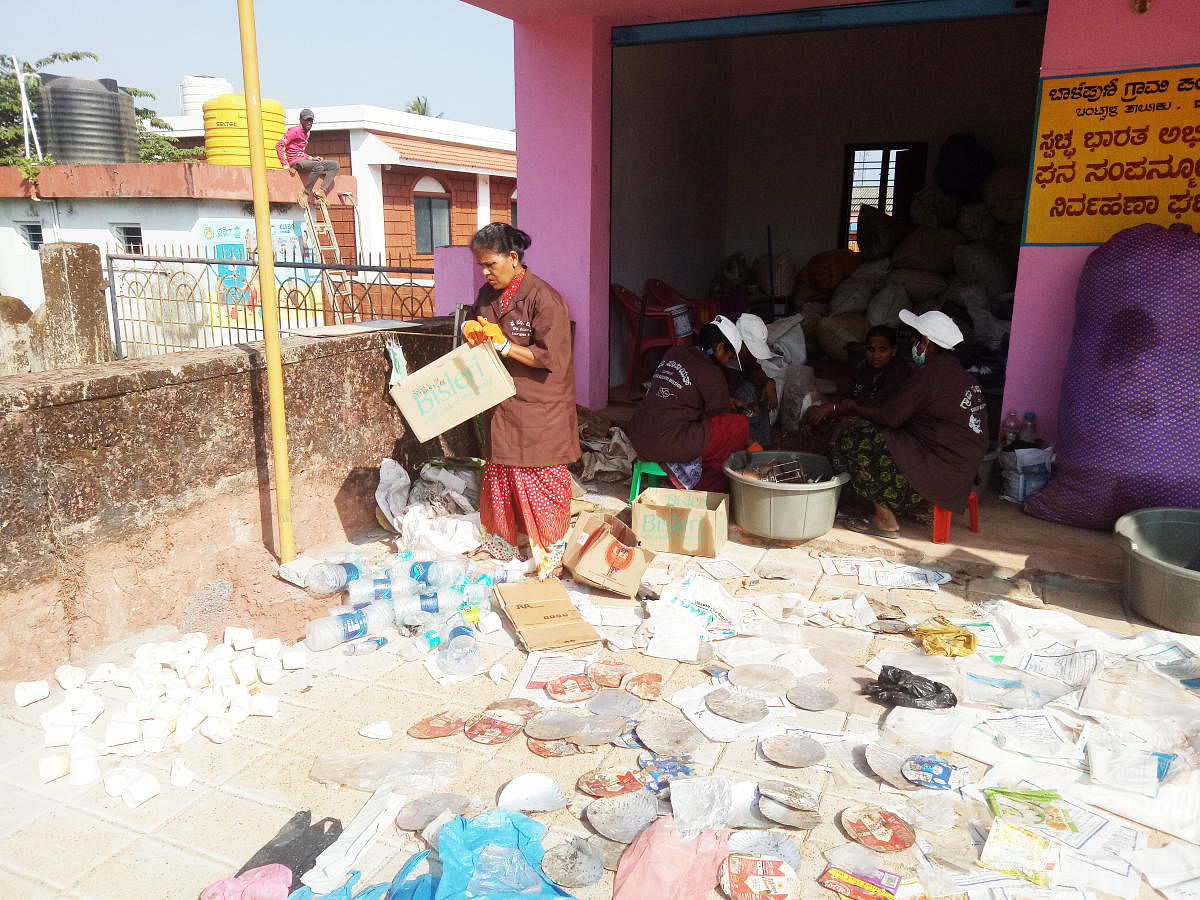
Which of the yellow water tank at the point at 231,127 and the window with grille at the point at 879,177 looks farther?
the yellow water tank at the point at 231,127

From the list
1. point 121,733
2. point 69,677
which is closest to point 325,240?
point 69,677

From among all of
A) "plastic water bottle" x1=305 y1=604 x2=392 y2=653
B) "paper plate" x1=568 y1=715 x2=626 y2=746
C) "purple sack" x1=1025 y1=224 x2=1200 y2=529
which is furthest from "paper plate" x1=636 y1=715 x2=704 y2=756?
"purple sack" x1=1025 y1=224 x2=1200 y2=529

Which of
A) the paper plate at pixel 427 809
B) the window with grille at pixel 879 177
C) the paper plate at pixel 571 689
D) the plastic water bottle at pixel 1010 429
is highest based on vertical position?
the window with grille at pixel 879 177

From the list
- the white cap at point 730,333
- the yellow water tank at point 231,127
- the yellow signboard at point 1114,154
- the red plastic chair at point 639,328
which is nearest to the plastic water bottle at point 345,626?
the white cap at point 730,333

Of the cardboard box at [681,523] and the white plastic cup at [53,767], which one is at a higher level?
the cardboard box at [681,523]

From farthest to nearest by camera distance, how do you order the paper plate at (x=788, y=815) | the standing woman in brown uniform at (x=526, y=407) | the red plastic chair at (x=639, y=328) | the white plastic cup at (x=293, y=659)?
the red plastic chair at (x=639, y=328)
the standing woman in brown uniform at (x=526, y=407)
the white plastic cup at (x=293, y=659)
the paper plate at (x=788, y=815)

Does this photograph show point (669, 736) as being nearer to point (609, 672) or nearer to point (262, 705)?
point (609, 672)

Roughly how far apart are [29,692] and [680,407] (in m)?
3.27

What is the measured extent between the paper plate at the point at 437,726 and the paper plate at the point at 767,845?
42.6 inches

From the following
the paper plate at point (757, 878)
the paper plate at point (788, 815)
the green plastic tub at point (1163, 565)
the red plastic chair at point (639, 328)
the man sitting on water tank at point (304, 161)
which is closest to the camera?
the paper plate at point (757, 878)

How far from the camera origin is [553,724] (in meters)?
3.07

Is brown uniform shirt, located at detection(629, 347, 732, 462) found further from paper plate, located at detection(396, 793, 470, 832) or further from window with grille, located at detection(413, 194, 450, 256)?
window with grille, located at detection(413, 194, 450, 256)

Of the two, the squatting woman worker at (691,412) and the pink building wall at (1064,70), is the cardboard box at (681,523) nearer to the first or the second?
the squatting woman worker at (691,412)

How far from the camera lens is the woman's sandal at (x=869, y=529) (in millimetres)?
4844
